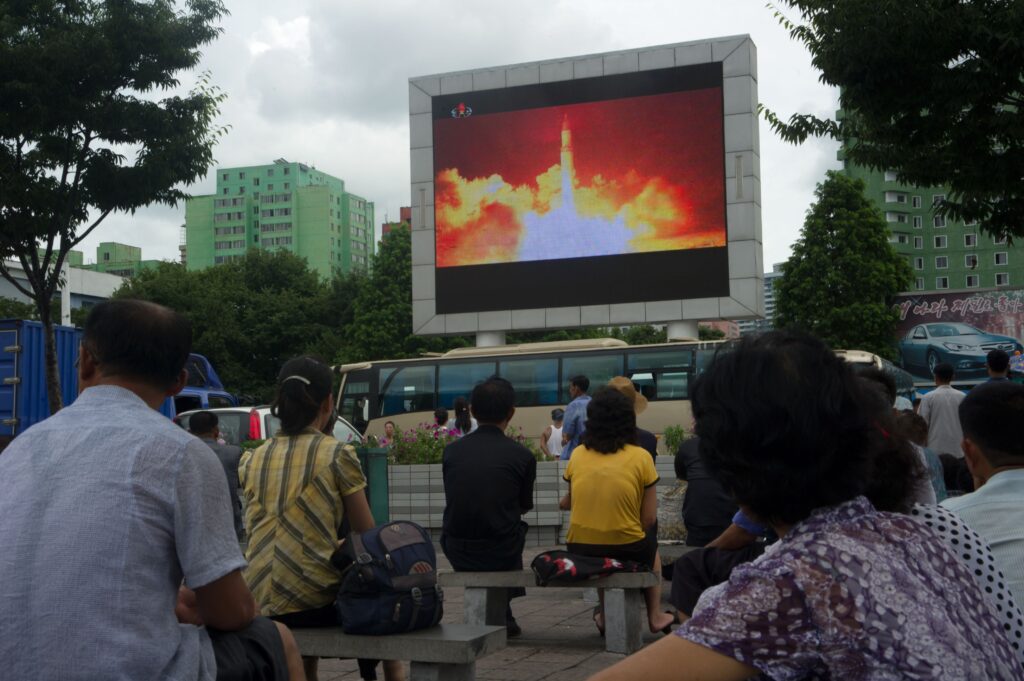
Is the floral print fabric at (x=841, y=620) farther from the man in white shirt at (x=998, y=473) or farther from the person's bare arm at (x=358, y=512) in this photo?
the person's bare arm at (x=358, y=512)

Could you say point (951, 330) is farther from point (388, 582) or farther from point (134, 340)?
point (134, 340)

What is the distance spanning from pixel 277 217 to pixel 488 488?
131 metres

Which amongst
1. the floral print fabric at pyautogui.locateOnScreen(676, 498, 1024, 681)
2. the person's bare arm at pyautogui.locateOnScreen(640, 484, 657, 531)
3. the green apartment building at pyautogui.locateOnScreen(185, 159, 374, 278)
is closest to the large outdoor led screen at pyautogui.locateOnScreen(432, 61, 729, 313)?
the person's bare arm at pyautogui.locateOnScreen(640, 484, 657, 531)

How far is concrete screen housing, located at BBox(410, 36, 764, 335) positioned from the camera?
24500mm

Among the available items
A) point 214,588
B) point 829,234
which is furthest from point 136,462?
point 829,234

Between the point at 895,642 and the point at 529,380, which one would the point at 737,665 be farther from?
the point at 529,380

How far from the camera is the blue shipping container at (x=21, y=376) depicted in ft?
44.9

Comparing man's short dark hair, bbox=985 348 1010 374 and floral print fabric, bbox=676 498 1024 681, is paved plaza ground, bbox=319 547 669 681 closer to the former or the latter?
man's short dark hair, bbox=985 348 1010 374

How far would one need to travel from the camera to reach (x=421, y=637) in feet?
13.8

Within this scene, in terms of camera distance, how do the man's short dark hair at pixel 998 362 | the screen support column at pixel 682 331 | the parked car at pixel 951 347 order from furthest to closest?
the parked car at pixel 951 347
the screen support column at pixel 682 331
the man's short dark hair at pixel 998 362

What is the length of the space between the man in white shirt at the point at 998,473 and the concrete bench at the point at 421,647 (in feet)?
5.84

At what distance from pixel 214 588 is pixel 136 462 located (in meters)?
0.34

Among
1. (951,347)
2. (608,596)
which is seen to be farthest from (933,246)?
(608,596)

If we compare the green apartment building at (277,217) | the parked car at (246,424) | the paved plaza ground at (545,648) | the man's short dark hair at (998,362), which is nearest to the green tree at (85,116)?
the parked car at (246,424)
